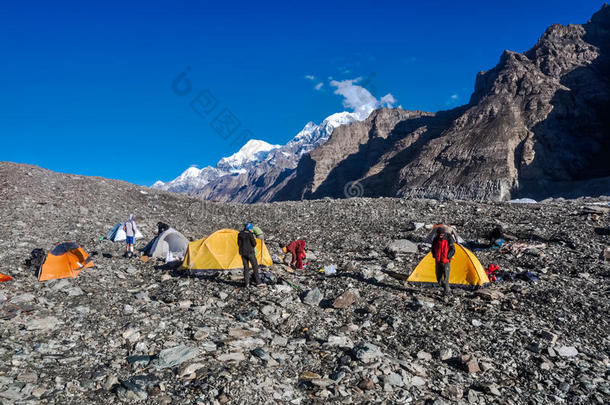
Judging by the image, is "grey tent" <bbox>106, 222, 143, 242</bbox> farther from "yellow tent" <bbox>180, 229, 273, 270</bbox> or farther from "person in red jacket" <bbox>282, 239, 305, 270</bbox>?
"person in red jacket" <bbox>282, 239, 305, 270</bbox>

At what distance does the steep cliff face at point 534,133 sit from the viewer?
9156cm

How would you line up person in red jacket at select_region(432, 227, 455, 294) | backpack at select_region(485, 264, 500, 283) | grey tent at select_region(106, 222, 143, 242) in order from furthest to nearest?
grey tent at select_region(106, 222, 143, 242) → backpack at select_region(485, 264, 500, 283) → person in red jacket at select_region(432, 227, 455, 294)

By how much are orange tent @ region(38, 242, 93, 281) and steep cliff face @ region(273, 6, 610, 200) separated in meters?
93.8

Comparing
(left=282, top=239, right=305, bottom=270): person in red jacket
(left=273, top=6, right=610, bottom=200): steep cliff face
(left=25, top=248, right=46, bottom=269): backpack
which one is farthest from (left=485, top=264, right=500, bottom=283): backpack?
(left=273, top=6, right=610, bottom=200): steep cliff face

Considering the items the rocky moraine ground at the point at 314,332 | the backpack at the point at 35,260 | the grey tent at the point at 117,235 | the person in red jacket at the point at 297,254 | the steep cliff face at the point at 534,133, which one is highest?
the steep cliff face at the point at 534,133

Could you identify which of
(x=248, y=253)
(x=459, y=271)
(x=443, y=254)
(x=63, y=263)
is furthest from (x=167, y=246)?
(x=459, y=271)

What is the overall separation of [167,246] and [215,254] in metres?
4.04

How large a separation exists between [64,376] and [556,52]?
6314 inches

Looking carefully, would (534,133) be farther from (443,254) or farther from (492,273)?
(443,254)

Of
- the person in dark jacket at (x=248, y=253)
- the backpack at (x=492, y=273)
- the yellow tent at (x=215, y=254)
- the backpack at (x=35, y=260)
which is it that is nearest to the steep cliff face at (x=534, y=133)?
the backpack at (x=492, y=273)

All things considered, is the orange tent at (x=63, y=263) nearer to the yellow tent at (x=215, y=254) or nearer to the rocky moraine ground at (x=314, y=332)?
the rocky moraine ground at (x=314, y=332)

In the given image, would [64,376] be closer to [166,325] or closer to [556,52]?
[166,325]

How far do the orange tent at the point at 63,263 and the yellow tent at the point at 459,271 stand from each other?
34.7ft

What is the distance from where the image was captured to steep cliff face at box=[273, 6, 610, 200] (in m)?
91.6
